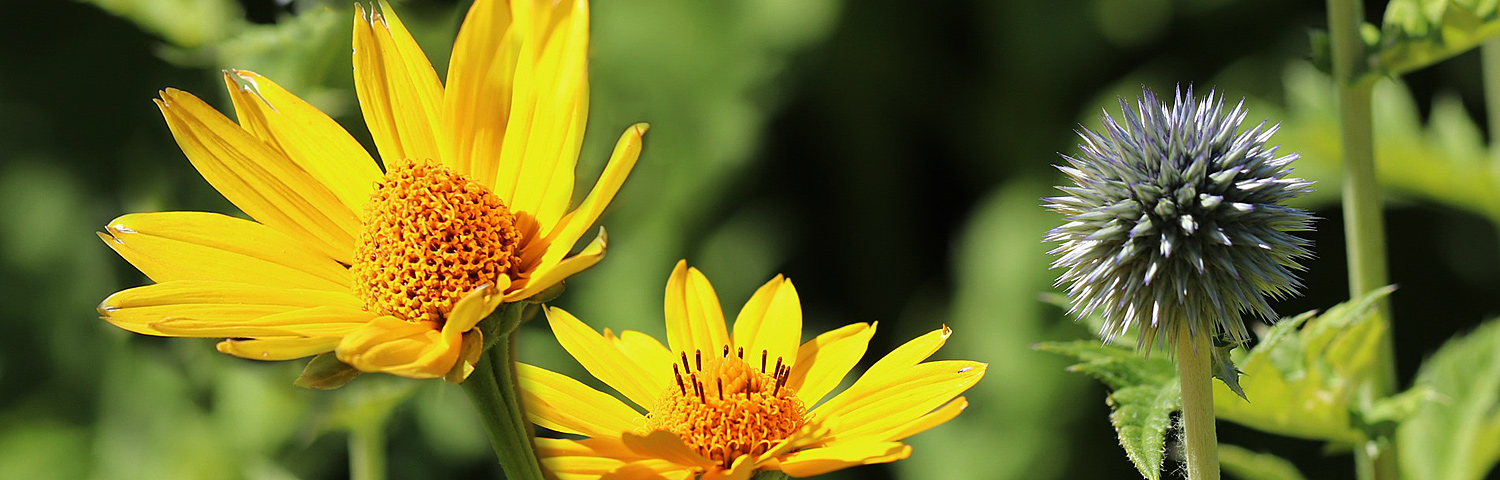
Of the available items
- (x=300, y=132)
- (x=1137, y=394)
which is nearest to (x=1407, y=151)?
(x=1137, y=394)

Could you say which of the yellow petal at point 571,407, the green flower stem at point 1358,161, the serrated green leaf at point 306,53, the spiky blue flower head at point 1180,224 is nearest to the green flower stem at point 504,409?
the yellow petal at point 571,407

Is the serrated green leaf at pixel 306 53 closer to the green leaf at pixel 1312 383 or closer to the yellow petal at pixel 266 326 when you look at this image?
the yellow petal at pixel 266 326

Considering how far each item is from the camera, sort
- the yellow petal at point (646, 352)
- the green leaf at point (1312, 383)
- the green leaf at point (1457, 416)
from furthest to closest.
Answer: the green leaf at point (1457, 416), the green leaf at point (1312, 383), the yellow petal at point (646, 352)

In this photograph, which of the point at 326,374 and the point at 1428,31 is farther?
the point at 1428,31

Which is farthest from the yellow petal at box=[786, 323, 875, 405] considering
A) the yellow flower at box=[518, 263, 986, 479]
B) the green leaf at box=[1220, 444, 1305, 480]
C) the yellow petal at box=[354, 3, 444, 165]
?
the green leaf at box=[1220, 444, 1305, 480]

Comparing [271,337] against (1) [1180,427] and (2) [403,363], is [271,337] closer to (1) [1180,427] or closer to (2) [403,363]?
(2) [403,363]

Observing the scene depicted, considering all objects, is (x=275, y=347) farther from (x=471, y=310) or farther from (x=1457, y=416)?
(x=1457, y=416)

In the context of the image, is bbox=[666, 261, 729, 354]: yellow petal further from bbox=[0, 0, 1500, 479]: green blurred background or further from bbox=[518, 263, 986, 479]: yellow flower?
bbox=[0, 0, 1500, 479]: green blurred background
